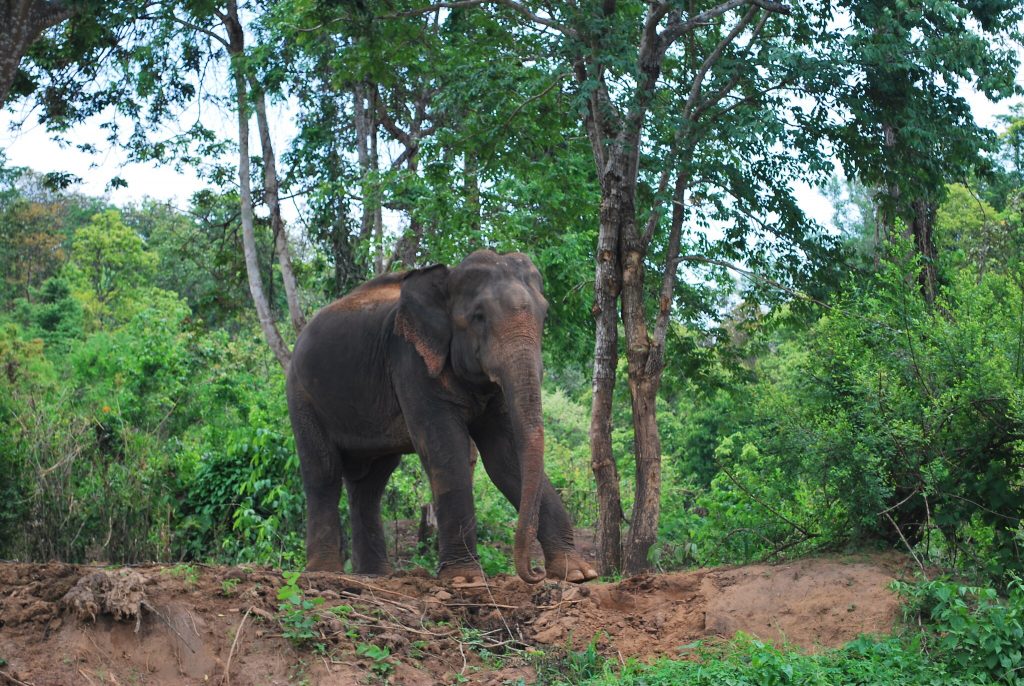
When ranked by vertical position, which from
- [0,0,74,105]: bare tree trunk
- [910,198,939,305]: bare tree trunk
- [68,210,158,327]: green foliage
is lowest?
[910,198,939,305]: bare tree trunk

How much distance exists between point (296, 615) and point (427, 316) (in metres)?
2.59

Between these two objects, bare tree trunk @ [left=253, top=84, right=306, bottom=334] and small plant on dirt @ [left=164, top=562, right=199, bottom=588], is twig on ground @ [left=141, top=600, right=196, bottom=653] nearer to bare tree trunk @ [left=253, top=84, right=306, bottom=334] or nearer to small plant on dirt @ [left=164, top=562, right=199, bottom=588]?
small plant on dirt @ [left=164, top=562, right=199, bottom=588]

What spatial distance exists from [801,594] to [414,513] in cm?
794

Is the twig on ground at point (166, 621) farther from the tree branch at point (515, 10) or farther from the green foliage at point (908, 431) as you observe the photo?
the tree branch at point (515, 10)

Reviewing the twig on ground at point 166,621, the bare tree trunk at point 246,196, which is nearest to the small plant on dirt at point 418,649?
the twig on ground at point 166,621

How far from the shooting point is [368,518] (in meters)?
9.70

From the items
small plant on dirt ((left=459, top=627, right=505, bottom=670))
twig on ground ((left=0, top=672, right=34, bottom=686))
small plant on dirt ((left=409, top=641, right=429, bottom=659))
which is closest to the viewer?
twig on ground ((left=0, top=672, right=34, bottom=686))

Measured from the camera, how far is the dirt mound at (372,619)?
19.3 feet

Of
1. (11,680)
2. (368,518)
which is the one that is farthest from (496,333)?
(11,680)

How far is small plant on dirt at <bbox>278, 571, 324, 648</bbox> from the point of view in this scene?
624cm

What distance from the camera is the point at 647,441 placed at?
31.8ft

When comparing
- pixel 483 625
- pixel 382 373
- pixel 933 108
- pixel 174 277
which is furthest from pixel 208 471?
pixel 174 277

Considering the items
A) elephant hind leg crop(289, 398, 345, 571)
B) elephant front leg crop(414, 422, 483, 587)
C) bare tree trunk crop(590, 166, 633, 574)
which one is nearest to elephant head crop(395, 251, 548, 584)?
elephant front leg crop(414, 422, 483, 587)

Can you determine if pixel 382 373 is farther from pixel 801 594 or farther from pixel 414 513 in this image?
pixel 414 513
